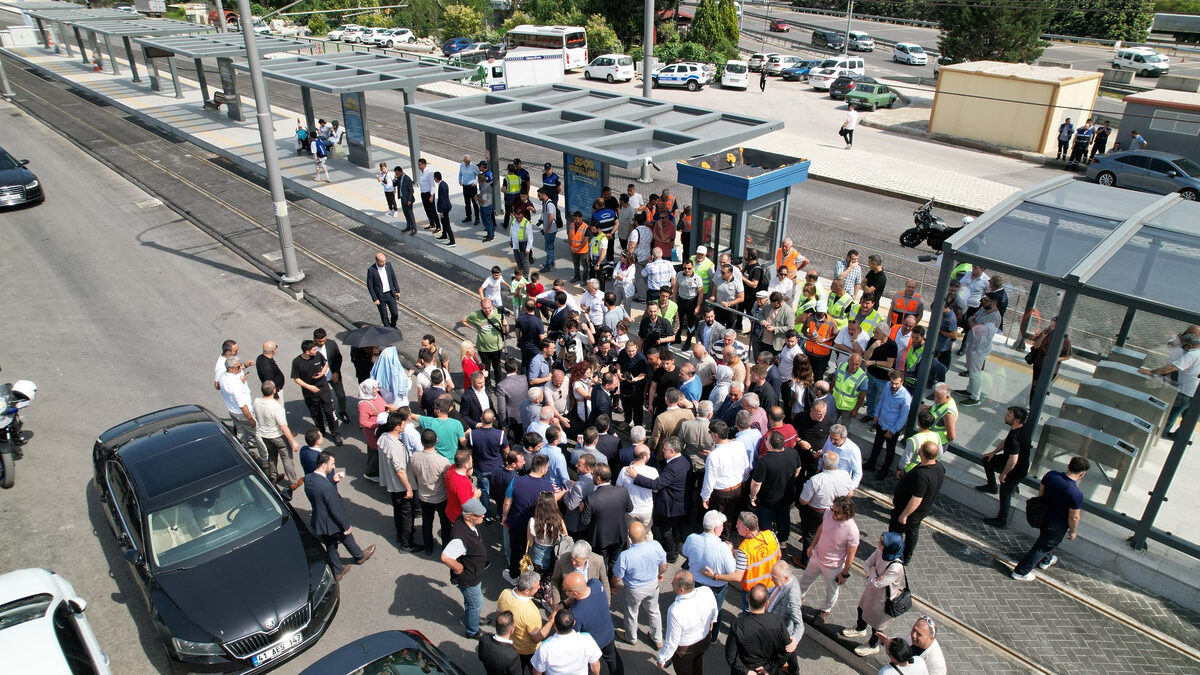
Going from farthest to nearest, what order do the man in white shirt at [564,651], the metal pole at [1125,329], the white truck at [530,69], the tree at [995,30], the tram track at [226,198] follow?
the tree at [995,30] → the white truck at [530,69] → the tram track at [226,198] → the metal pole at [1125,329] → the man in white shirt at [564,651]

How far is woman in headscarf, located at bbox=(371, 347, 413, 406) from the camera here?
30.8ft

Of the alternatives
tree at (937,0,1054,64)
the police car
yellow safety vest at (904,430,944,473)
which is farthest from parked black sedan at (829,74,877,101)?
yellow safety vest at (904,430,944,473)

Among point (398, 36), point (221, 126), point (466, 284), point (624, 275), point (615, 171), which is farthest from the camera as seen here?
point (398, 36)

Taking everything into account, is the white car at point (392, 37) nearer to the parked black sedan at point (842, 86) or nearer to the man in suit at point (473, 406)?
the parked black sedan at point (842, 86)

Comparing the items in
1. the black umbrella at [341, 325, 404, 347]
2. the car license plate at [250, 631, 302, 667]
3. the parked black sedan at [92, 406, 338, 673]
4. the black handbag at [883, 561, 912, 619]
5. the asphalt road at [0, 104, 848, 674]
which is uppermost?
the black umbrella at [341, 325, 404, 347]

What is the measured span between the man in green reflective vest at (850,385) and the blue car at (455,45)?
49793 millimetres

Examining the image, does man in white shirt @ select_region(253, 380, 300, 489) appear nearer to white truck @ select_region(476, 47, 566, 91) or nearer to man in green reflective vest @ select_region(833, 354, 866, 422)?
man in green reflective vest @ select_region(833, 354, 866, 422)

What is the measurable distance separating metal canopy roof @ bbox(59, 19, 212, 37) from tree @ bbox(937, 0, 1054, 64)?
38.4m

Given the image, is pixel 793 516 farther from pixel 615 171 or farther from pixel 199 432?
pixel 615 171

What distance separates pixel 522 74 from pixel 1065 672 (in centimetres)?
3407

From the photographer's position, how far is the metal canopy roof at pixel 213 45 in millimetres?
27906

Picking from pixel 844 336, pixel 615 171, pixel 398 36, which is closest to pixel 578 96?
pixel 615 171

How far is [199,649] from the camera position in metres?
6.62

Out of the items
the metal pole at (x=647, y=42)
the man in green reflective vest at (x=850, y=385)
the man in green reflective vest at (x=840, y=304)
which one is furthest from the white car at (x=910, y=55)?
the man in green reflective vest at (x=850, y=385)
